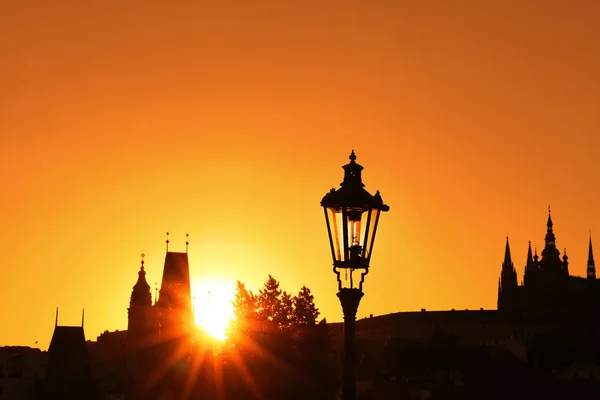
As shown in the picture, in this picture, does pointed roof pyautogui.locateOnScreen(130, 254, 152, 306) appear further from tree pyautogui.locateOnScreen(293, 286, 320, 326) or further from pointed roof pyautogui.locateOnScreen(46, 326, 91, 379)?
tree pyautogui.locateOnScreen(293, 286, 320, 326)

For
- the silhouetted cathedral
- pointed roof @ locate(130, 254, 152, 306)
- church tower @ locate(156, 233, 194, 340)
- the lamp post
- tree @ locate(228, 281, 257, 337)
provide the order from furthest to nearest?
pointed roof @ locate(130, 254, 152, 306) → church tower @ locate(156, 233, 194, 340) → the silhouetted cathedral → tree @ locate(228, 281, 257, 337) → the lamp post

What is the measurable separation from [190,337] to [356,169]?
12958 cm

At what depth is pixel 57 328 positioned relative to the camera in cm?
14862

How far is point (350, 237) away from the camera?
58.5 feet

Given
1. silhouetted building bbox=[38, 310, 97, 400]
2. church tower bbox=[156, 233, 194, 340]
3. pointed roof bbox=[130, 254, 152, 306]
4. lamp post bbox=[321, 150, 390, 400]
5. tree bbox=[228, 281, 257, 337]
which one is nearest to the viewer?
lamp post bbox=[321, 150, 390, 400]

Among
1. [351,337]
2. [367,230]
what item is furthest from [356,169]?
[351,337]

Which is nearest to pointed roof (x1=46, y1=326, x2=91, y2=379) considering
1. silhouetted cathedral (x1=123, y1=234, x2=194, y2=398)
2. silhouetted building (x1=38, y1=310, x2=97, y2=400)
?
silhouetted building (x1=38, y1=310, x2=97, y2=400)

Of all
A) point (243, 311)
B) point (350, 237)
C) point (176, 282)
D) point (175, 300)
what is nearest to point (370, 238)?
point (350, 237)

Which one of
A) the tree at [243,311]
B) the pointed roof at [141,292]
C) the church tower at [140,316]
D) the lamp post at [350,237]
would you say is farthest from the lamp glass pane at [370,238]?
the pointed roof at [141,292]

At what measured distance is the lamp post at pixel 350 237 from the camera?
Result: 1775 centimetres

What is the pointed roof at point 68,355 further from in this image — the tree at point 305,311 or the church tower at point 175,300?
the tree at point 305,311

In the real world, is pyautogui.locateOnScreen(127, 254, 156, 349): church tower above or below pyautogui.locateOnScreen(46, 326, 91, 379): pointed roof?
above

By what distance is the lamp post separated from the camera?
17.8 m

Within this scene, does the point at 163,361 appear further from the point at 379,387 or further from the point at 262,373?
the point at 262,373
